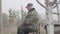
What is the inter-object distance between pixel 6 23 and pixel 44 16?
0.54 metres

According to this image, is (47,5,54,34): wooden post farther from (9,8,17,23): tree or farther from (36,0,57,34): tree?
(9,8,17,23): tree

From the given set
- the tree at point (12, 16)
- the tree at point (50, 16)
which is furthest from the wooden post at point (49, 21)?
the tree at point (12, 16)

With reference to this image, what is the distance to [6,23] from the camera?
2732 millimetres

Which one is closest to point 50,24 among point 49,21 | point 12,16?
point 49,21

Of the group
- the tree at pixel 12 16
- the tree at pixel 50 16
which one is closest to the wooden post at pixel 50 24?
the tree at pixel 50 16

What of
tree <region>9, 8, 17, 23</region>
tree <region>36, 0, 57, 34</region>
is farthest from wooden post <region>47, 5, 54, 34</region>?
tree <region>9, 8, 17, 23</region>

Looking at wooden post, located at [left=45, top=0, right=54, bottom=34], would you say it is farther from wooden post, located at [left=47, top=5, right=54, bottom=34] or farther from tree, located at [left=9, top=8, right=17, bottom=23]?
tree, located at [left=9, top=8, right=17, bottom=23]

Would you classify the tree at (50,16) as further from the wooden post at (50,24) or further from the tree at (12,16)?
the tree at (12,16)

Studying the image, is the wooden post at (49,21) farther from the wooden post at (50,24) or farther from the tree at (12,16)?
the tree at (12,16)

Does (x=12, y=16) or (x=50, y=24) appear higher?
(x=12, y=16)

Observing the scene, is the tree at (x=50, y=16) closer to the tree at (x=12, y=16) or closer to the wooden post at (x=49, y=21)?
the wooden post at (x=49, y=21)

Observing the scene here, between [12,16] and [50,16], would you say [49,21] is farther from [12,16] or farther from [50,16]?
[12,16]

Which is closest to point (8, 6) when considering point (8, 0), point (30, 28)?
point (8, 0)

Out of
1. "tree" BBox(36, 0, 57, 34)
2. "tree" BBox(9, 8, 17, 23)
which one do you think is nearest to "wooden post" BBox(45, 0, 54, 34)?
"tree" BBox(36, 0, 57, 34)
